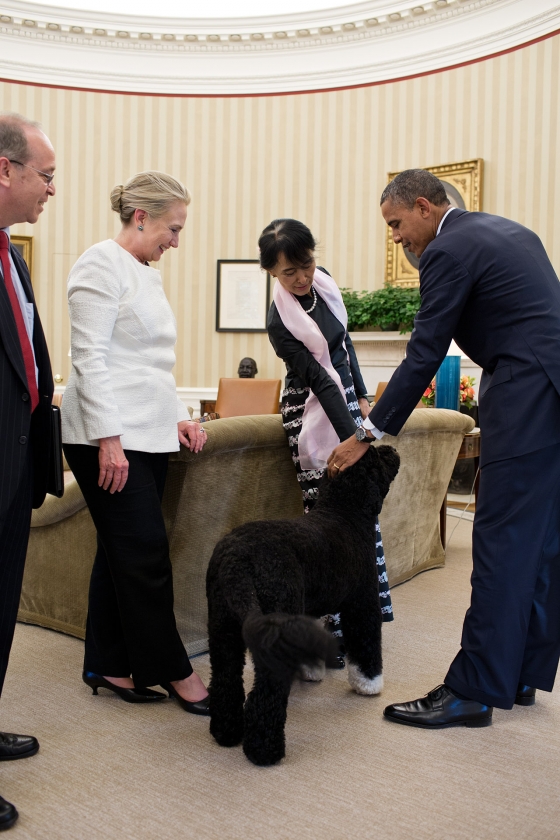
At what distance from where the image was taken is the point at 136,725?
229 centimetres

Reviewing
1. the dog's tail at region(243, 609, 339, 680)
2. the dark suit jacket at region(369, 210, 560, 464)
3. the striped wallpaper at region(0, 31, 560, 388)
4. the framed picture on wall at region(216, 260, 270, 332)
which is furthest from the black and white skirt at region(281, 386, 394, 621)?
the framed picture on wall at region(216, 260, 270, 332)

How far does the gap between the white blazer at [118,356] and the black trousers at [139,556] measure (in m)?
0.08

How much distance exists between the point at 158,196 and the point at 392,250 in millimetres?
6368

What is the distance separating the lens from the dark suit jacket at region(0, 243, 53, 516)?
1798 mm

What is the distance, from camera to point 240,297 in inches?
357

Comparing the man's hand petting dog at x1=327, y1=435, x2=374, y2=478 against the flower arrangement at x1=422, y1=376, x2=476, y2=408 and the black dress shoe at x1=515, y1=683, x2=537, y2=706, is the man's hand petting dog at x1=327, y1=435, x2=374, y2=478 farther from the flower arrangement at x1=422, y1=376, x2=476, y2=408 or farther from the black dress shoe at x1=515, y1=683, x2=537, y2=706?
the flower arrangement at x1=422, y1=376, x2=476, y2=408

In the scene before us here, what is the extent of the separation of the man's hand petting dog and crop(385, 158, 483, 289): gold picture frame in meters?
5.49

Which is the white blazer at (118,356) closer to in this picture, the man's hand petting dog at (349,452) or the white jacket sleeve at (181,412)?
the white jacket sleeve at (181,412)

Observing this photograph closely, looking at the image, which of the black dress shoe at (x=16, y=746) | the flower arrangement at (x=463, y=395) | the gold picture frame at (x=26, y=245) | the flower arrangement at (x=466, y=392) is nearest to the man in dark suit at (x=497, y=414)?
the black dress shoe at (x=16, y=746)

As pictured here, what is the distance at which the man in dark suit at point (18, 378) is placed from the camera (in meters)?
1.81

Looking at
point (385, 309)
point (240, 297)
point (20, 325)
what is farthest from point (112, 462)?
point (240, 297)

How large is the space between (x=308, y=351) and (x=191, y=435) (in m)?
0.52

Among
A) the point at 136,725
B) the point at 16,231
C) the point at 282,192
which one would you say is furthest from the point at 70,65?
the point at 136,725

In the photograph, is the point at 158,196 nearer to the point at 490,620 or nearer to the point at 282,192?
the point at 490,620
